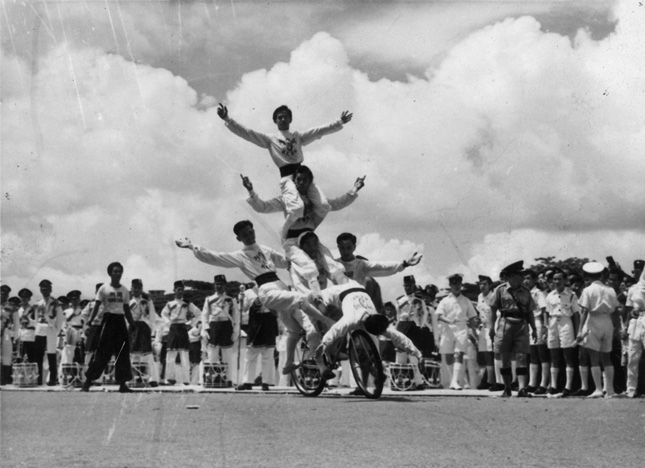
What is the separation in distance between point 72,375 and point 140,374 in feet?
4.03

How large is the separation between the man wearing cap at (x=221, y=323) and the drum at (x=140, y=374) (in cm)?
124

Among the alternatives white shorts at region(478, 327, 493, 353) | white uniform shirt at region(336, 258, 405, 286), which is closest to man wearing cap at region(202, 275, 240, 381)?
white shorts at region(478, 327, 493, 353)

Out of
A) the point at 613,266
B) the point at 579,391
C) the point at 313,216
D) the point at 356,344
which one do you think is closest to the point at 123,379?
the point at 313,216

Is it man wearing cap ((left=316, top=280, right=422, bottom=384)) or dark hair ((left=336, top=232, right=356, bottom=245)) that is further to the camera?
dark hair ((left=336, top=232, right=356, bottom=245))

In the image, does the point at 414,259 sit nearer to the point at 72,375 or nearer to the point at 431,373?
the point at 431,373

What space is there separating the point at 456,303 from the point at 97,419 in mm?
8299

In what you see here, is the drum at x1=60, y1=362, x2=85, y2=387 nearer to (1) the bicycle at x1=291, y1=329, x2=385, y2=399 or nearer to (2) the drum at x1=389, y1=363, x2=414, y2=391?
(2) the drum at x1=389, y1=363, x2=414, y2=391

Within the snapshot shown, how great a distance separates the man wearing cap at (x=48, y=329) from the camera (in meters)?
19.4

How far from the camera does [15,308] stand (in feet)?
64.4

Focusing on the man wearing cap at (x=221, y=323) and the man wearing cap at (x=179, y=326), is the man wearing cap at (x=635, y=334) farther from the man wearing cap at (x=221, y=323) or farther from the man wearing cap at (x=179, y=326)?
the man wearing cap at (x=179, y=326)

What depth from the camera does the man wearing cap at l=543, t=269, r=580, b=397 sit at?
45.0 feet

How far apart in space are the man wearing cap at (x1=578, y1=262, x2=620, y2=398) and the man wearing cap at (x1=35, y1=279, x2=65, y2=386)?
11.1 metres

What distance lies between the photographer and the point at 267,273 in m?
12.0

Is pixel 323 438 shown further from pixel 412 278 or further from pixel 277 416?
pixel 412 278
